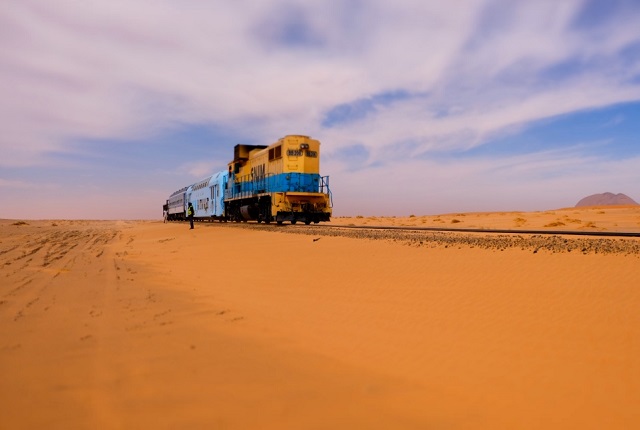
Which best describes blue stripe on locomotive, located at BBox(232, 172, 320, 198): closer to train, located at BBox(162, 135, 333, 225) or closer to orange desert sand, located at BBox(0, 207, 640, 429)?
train, located at BBox(162, 135, 333, 225)

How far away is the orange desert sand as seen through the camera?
2.54 meters

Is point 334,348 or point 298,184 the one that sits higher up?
point 298,184

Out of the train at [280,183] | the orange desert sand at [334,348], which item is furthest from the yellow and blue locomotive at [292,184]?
the orange desert sand at [334,348]

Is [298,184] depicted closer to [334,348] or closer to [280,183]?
[280,183]

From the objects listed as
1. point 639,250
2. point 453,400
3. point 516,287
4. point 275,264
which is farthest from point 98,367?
point 639,250

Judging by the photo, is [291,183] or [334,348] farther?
[291,183]

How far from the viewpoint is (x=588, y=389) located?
2996 millimetres

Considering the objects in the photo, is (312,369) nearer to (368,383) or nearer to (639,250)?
(368,383)

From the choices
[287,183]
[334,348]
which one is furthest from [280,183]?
[334,348]

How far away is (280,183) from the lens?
70.1ft

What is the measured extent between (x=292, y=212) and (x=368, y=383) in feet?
60.1

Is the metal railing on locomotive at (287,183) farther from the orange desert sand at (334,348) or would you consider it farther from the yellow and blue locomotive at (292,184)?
the orange desert sand at (334,348)

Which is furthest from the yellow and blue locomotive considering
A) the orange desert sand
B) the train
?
the orange desert sand

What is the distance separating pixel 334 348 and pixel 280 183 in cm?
1801
